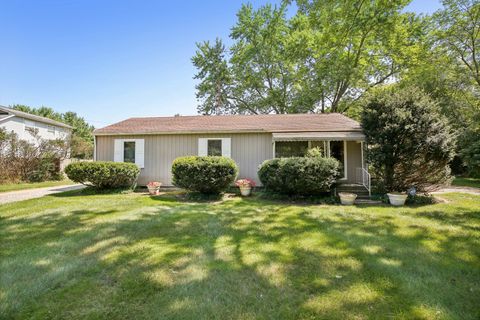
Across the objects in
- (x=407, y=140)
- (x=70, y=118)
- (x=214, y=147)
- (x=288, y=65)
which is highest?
(x=288, y=65)

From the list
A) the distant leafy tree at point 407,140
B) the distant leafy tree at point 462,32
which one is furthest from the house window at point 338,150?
the distant leafy tree at point 462,32

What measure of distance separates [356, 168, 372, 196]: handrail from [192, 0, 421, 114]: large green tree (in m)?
6.81

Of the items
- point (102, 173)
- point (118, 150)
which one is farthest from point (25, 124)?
point (102, 173)

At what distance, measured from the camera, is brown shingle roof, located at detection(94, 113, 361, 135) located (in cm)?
1106

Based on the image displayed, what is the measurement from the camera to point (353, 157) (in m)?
10.8

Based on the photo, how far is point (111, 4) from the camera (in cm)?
913

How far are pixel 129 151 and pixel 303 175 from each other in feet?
29.8

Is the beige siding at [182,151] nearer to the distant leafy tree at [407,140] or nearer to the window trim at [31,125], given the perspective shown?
the distant leafy tree at [407,140]

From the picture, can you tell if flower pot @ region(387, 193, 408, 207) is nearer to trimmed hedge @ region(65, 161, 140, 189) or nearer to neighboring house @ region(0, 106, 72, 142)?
trimmed hedge @ region(65, 161, 140, 189)

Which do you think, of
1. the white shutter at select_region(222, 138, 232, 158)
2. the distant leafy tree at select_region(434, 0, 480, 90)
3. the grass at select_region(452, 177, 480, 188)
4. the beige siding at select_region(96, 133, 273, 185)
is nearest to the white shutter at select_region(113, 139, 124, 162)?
the beige siding at select_region(96, 133, 273, 185)

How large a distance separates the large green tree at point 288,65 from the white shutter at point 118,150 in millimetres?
10280

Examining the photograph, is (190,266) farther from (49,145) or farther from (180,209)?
(49,145)

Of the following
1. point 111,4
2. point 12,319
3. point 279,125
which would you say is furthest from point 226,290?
point 111,4

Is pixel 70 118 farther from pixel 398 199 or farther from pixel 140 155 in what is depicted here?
pixel 398 199
